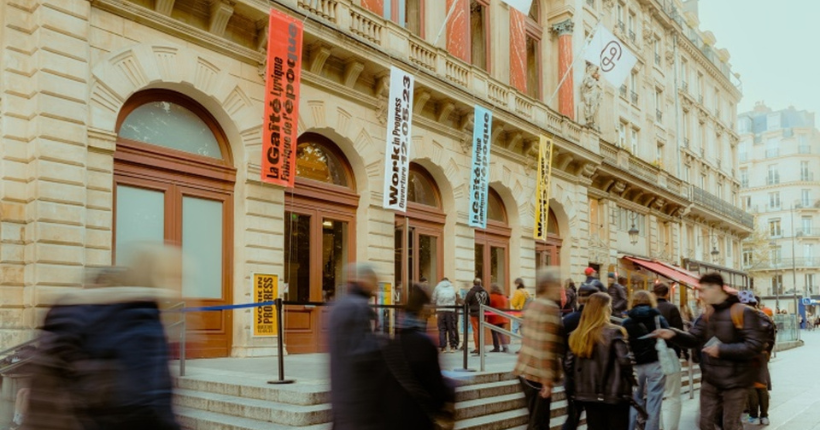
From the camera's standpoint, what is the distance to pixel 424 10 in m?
19.1

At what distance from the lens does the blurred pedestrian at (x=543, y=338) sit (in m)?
7.03

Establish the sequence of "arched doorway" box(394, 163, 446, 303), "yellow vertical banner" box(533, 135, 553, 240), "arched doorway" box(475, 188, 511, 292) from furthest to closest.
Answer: "yellow vertical banner" box(533, 135, 553, 240)
"arched doorway" box(475, 188, 511, 292)
"arched doorway" box(394, 163, 446, 303)

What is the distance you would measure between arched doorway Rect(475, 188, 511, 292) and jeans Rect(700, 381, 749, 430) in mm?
13555

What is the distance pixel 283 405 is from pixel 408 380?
4.27 meters

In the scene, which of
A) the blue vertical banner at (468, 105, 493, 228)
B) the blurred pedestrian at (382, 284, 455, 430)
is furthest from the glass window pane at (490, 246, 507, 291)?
the blurred pedestrian at (382, 284, 455, 430)

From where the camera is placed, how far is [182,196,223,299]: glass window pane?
42.1 ft

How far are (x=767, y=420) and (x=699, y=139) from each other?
3510 cm

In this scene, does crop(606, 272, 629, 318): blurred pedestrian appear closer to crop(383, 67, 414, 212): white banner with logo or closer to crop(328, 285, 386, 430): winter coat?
crop(383, 67, 414, 212): white banner with logo

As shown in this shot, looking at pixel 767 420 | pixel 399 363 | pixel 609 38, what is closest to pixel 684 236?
pixel 609 38

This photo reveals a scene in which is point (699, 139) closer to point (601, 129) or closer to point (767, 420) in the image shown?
point (601, 129)

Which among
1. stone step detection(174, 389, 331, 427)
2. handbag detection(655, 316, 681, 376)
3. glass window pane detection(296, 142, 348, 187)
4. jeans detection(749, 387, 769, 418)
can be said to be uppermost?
glass window pane detection(296, 142, 348, 187)

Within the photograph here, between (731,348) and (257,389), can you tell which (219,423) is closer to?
(257,389)

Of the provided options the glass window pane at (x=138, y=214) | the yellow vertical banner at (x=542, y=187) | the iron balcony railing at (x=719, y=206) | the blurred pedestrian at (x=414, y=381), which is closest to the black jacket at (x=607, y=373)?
the blurred pedestrian at (x=414, y=381)

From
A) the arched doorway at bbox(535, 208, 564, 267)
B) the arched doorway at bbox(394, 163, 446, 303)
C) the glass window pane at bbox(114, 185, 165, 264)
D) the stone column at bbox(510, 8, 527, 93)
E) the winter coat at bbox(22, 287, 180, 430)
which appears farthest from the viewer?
the arched doorway at bbox(535, 208, 564, 267)
